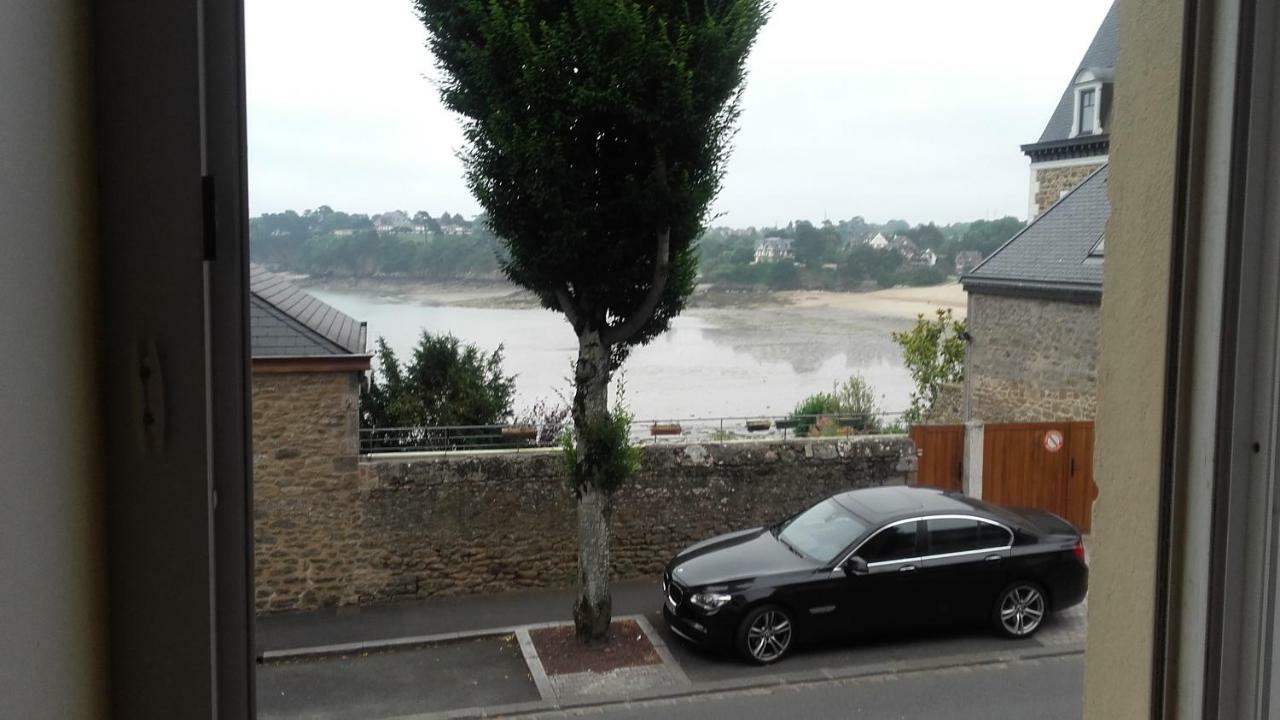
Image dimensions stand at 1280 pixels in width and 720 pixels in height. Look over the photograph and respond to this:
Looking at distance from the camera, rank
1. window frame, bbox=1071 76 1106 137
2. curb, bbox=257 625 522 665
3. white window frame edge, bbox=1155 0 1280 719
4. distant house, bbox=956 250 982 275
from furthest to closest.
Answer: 1. distant house, bbox=956 250 982 275
2. window frame, bbox=1071 76 1106 137
3. curb, bbox=257 625 522 665
4. white window frame edge, bbox=1155 0 1280 719

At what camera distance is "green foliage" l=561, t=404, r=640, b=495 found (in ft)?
13.8

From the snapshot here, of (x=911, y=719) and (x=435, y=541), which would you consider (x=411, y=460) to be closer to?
(x=435, y=541)

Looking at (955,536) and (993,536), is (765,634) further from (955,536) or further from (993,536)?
(993,536)

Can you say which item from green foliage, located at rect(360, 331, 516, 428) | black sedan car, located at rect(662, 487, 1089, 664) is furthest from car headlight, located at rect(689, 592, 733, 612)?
green foliage, located at rect(360, 331, 516, 428)

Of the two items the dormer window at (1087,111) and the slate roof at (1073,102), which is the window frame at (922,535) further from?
the dormer window at (1087,111)

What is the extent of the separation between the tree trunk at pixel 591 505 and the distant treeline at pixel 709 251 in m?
0.55

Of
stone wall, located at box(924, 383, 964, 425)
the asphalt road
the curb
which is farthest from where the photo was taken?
stone wall, located at box(924, 383, 964, 425)

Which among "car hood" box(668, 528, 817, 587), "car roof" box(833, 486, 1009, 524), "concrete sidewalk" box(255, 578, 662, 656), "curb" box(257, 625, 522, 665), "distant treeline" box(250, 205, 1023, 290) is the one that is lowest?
"concrete sidewalk" box(255, 578, 662, 656)

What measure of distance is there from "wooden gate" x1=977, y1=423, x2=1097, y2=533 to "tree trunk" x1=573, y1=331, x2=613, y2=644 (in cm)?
228

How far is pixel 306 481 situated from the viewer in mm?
4535

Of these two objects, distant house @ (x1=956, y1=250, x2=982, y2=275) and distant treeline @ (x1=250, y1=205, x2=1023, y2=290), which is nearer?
distant treeline @ (x1=250, y1=205, x2=1023, y2=290)

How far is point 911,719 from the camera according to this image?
333cm

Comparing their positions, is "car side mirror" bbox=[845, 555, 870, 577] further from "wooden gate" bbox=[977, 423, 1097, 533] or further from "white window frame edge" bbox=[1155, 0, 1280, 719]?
"white window frame edge" bbox=[1155, 0, 1280, 719]

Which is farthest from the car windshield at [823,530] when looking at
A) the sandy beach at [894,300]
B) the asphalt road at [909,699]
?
the sandy beach at [894,300]
